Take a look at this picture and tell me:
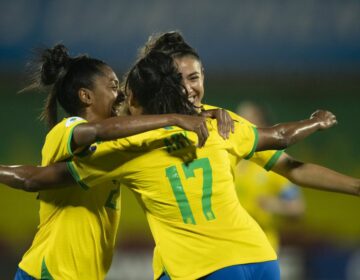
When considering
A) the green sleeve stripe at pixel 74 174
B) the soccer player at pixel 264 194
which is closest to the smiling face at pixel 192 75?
the green sleeve stripe at pixel 74 174

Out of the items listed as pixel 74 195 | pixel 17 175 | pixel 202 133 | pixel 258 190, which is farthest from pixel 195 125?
pixel 258 190

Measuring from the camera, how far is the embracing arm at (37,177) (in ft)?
9.91

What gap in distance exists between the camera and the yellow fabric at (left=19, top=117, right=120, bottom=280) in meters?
3.15

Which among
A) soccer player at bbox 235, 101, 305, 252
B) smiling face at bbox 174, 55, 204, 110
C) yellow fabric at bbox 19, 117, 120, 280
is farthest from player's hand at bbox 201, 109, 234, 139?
soccer player at bbox 235, 101, 305, 252

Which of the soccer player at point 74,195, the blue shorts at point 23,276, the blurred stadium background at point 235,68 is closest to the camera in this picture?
the soccer player at point 74,195

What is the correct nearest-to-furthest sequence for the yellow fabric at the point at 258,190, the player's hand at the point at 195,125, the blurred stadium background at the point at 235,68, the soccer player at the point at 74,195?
1. the player's hand at the point at 195,125
2. the soccer player at the point at 74,195
3. the yellow fabric at the point at 258,190
4. the blurred stadium background at the point at 235,68

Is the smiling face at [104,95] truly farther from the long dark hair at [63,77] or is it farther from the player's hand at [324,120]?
the player's hand at [324,120]

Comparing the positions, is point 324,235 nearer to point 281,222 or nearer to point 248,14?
point 281,222

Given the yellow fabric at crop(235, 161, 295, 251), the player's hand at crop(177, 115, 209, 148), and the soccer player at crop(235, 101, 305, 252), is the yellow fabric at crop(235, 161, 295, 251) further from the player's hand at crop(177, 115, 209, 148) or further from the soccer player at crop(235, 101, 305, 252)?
the player's hand at crop(177, 115, 209, 148)

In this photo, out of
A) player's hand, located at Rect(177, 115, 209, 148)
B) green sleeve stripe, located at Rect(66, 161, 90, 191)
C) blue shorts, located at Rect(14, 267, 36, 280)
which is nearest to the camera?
player's hand, located at Rect(177, 115, 209, 148)

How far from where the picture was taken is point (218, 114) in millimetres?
3061

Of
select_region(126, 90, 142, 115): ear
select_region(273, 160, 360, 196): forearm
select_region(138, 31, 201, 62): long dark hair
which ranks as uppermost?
select_region(138, 31, 201, 62): long dark hair

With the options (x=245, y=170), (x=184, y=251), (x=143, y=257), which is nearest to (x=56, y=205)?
(x=184, y=251)

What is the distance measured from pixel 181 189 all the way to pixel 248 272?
0.39 m
